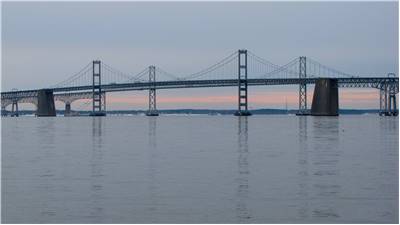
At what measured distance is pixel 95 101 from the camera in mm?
77250

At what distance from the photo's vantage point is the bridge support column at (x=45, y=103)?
73875mm

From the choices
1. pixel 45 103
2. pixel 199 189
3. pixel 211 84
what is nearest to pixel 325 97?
pixel 211 84

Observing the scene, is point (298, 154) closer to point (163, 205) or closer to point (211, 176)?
point (211, 176)

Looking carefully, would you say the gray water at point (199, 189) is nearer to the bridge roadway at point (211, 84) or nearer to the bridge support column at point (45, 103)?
the bridge roadway at point (211, 84)

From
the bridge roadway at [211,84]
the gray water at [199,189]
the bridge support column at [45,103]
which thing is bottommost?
the gray water at [199,189]

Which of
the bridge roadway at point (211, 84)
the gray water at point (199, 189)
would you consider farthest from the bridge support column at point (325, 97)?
the gray water at point (199, 189)

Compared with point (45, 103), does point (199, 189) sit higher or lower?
lower

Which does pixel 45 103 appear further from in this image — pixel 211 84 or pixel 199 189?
pixel 199 189

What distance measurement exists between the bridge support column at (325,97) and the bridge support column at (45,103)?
2705 centimetres

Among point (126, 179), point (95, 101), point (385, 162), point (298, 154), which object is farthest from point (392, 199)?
point (95, 101)

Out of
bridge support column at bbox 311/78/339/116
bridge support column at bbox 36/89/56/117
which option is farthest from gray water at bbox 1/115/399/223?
bridge support column at bbox 36/89/56/117

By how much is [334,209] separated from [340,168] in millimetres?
4933

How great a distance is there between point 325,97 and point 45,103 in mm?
28903

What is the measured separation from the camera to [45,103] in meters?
75.1
